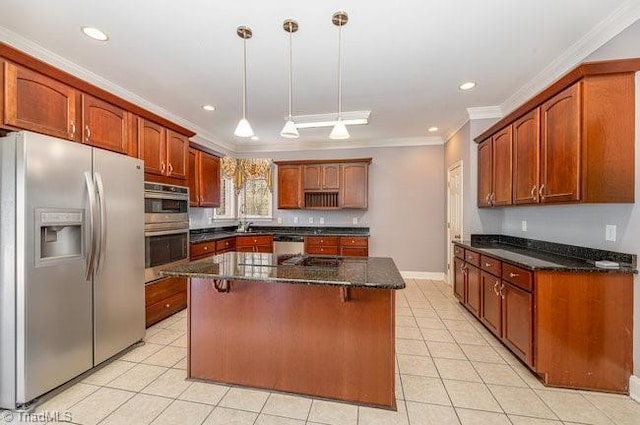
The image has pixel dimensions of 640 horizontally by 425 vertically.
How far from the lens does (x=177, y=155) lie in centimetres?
358

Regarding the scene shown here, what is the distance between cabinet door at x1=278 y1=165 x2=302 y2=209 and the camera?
5508 millimetres

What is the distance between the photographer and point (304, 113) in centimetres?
407

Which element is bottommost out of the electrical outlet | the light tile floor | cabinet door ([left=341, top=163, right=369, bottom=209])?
the light tile floor

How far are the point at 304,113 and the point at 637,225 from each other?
3498 mm

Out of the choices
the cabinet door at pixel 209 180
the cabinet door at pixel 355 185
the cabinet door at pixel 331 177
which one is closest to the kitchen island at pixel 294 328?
the cabinet door at pixel 209 180

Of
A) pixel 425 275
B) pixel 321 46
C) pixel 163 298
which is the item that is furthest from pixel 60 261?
pixel 425 275

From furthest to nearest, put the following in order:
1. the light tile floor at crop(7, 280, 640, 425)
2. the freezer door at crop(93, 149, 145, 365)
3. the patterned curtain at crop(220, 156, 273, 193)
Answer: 1. the patterned curtain at crop(220, 156, 273, 193)
2. the freezer door at crop(93, 149, 145, 365)
3. the light tile floor at crop(7, 280, 640, 425)

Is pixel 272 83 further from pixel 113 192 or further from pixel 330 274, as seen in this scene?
pixel 330 274

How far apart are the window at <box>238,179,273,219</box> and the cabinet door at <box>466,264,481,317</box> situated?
12.7 feet

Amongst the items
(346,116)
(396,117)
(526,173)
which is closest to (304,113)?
(346,116)

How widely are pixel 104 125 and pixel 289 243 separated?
3.30 meters

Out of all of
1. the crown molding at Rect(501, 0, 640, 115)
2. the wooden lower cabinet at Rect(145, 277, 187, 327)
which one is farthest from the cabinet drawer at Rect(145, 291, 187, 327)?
the crown molding at Rect(501, 0, 640, 115)

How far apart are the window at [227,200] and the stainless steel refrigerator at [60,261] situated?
10.0ft

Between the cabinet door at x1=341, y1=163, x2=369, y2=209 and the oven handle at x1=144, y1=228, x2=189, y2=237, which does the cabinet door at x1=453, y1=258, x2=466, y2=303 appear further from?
the oven handle at x1=144, y1=228, x2=189, y2=237
